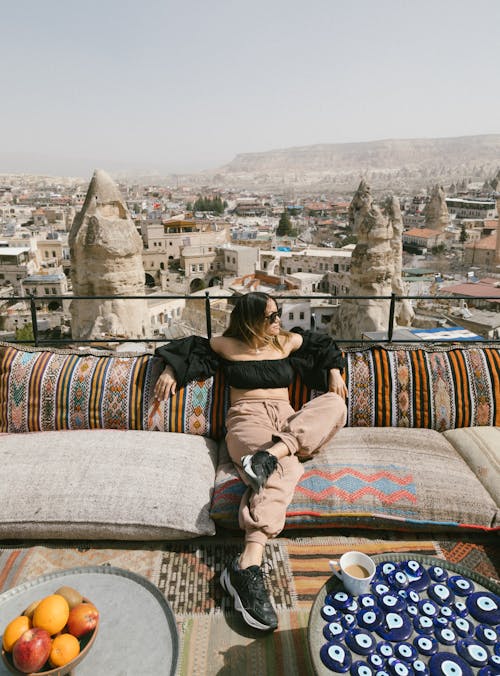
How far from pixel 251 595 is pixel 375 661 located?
72 centimetres

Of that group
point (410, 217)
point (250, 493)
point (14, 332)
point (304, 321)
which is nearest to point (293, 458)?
point (250, 493)

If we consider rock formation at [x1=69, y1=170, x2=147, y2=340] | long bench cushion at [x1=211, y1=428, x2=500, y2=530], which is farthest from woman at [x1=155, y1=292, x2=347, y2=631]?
rock formation at [x1=69, y1=170, x2=147, y2=340]

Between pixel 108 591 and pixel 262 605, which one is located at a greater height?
pixel 108 591

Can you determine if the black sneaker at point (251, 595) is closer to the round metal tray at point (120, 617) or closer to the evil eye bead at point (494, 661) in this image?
the round metal tray at point (120, 617)

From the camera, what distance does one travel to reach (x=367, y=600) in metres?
1.64

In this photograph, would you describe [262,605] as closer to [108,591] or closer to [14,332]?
[108,591]

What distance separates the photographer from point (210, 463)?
289 cm

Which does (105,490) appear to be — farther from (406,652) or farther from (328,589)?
(406,652)

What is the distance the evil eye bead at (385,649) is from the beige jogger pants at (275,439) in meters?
0.85

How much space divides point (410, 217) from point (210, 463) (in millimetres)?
76259

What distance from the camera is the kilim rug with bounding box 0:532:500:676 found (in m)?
1.92

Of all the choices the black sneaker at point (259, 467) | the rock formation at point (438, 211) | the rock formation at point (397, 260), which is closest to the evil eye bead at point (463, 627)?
the black sneaker at point (259, 467)

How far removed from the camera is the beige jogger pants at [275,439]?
2.33 m

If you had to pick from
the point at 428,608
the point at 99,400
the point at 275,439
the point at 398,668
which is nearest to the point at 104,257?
the point at 99,400
